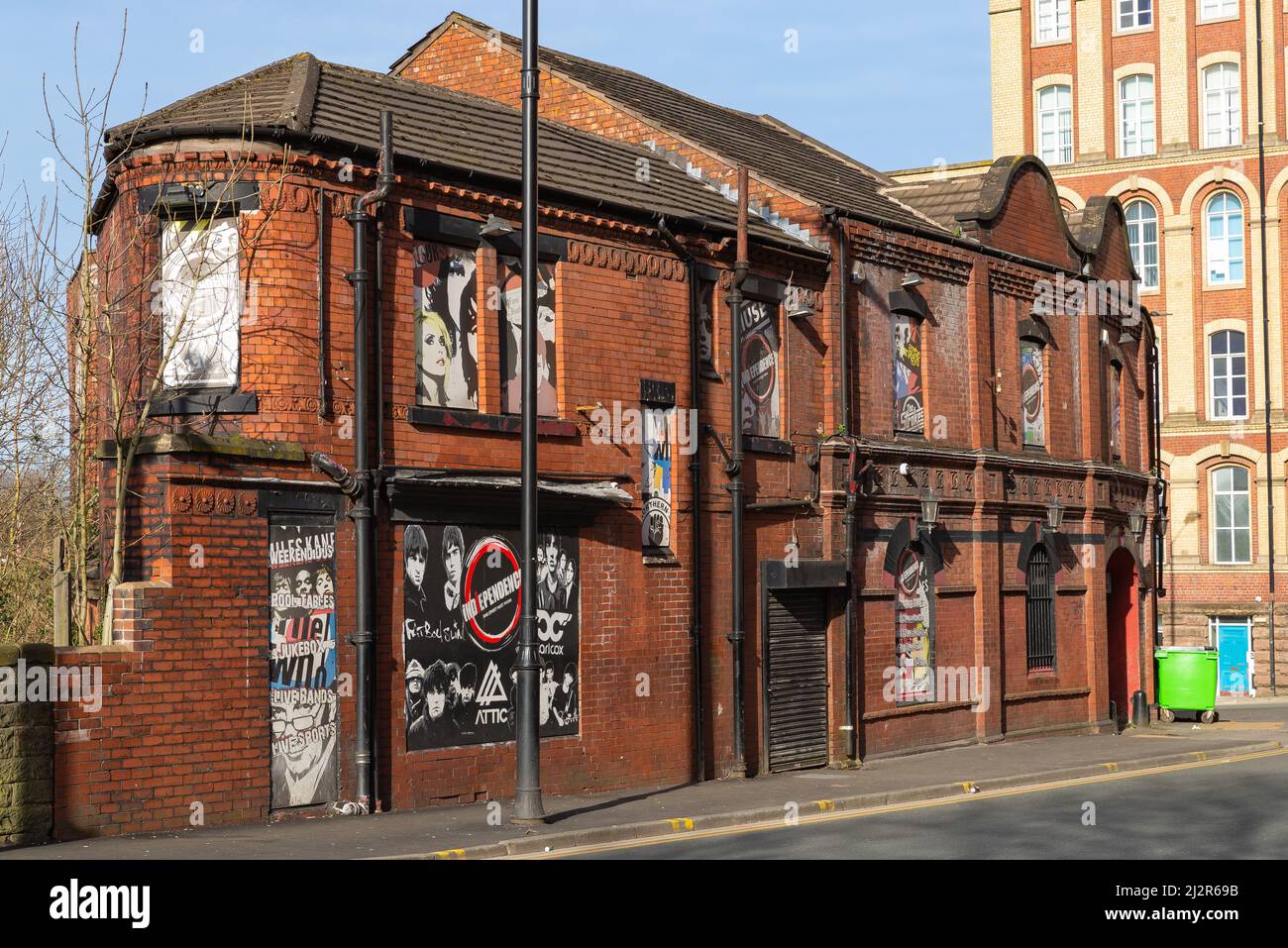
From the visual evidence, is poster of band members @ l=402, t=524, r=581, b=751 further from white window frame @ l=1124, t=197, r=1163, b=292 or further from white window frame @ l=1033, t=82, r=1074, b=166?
white window frame @ l=1033, t=82, r=1074, b=166

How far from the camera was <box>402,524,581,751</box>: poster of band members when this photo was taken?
15.2 meters

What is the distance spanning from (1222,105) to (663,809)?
38.7 m

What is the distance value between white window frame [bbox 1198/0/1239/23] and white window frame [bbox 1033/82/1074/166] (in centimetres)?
451

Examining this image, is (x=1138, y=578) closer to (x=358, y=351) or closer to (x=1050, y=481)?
(x=1050, y=481)

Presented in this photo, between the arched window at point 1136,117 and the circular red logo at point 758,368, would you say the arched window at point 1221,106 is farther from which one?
the circular red logo at point 758,368

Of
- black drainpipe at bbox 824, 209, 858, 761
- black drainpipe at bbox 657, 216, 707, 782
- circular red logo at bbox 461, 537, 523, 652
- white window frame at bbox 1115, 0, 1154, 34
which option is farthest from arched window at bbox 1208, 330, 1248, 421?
circular red logo at bbox 461, 537, 523, 652

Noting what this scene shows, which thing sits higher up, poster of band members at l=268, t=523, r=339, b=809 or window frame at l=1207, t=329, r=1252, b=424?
window frame at l=1207, t=329, r=1252, b=424

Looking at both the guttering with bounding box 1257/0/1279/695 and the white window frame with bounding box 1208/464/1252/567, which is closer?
the guttering with bounding box 1257/0/1279/695

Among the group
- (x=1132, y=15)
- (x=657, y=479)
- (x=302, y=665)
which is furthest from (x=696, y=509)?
(x=1132, y=15)

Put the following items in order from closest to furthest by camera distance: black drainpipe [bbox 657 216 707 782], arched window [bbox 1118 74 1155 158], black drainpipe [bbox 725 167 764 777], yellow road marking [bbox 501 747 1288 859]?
yellow road marking [bbox 501 747 1288 859] < black drainpipe [bbox 657 216 707 782] < black drainpipe [bbox 725 167 764 777] < arched window [bbox 1118 74 1155 158]

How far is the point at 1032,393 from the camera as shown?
2628 cm

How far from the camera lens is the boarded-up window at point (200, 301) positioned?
567 inches

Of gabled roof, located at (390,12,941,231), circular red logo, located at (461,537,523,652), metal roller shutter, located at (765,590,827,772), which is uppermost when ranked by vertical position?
gabled roof, located at (390,12,941,231)

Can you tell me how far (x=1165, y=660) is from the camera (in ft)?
96.2
